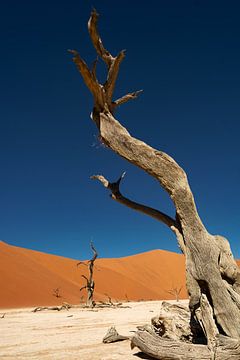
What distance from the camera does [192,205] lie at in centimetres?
593

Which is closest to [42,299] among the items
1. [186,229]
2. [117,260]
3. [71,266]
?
[71,266]

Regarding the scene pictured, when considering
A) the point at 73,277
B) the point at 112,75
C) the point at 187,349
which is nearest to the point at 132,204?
the point at 112,75

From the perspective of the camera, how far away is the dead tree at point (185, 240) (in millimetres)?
5148

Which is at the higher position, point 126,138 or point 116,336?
point 126,138

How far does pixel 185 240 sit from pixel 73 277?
47.1m

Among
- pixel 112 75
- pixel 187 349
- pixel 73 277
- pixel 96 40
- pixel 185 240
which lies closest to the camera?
pixel 187 349

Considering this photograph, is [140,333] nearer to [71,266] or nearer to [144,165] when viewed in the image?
[144,165]

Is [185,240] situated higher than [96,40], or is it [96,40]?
[96,40]

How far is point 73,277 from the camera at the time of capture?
50.6 meters

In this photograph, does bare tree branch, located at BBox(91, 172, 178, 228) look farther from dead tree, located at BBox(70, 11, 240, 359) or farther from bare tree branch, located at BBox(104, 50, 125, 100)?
bare tree branch, located at BBox(104, 50, 125, 100)

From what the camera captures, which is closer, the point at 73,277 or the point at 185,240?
the point at 185,240

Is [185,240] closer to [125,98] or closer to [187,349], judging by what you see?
[187,349]

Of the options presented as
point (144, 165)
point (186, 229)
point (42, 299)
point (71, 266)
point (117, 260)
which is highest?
point (117, 260)

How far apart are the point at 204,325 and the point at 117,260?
230 ft
